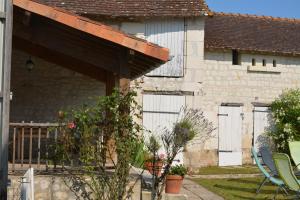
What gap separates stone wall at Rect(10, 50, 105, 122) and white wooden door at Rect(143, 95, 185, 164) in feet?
5.16

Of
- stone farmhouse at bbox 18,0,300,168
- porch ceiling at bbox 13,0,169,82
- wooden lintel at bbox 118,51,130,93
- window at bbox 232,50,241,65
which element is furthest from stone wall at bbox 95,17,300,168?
wooden lintel at bbox 118,51,130,93

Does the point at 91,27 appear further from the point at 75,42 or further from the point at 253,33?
the point at 253,33

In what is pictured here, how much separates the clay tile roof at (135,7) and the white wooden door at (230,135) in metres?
3.26

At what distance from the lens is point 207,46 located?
1612cm

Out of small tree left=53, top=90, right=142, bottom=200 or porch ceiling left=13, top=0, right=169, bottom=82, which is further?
porch ceiling left=13, top=0, right=169, bottom=82

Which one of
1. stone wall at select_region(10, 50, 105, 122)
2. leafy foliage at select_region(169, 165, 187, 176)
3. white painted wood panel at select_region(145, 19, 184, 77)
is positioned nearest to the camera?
leafy foliage at select_region(169, 165, 187, 176)

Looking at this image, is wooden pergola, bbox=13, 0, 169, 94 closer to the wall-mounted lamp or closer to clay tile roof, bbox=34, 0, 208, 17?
the wall-mounted lamp

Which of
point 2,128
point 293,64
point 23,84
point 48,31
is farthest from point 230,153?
point 2,128

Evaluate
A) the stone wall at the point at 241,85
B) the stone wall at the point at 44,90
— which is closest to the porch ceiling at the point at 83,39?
the stone wall at the point at 44,90

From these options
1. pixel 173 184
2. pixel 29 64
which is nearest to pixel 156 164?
pixel 173 184

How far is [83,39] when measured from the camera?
8.24 meters

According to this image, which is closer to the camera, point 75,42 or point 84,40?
point 84,40

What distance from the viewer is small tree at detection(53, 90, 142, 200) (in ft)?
22.0

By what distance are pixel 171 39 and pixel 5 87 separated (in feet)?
29.3
